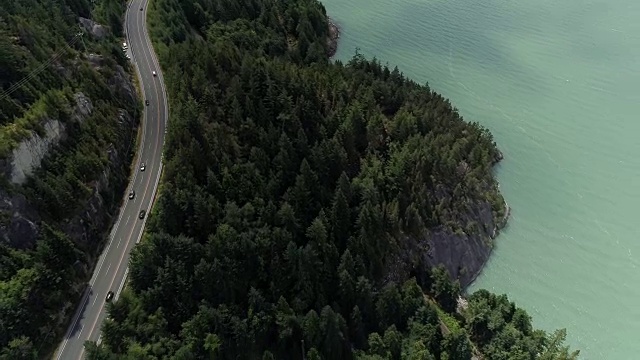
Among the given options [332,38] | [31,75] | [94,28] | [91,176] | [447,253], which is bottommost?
[91,176]

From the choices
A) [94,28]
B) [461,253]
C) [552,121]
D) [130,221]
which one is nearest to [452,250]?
[461,253]

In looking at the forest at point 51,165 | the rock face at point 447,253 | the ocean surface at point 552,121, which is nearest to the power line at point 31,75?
the forest at point 51,165

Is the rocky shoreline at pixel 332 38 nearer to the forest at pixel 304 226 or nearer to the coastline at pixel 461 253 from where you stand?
the forest at pixel 304 226

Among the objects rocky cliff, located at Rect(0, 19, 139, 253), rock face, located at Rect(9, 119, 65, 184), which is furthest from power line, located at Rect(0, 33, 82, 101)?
rock face, located at Rect(9, 119, 65, 184)

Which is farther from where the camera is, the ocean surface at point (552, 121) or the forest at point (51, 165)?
the ocean surface at point (552, 121)

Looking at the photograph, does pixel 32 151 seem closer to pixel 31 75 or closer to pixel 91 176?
pixel 91 176

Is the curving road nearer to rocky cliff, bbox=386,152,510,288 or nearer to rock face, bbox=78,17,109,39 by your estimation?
rock face, bbox=78,17,109,39
